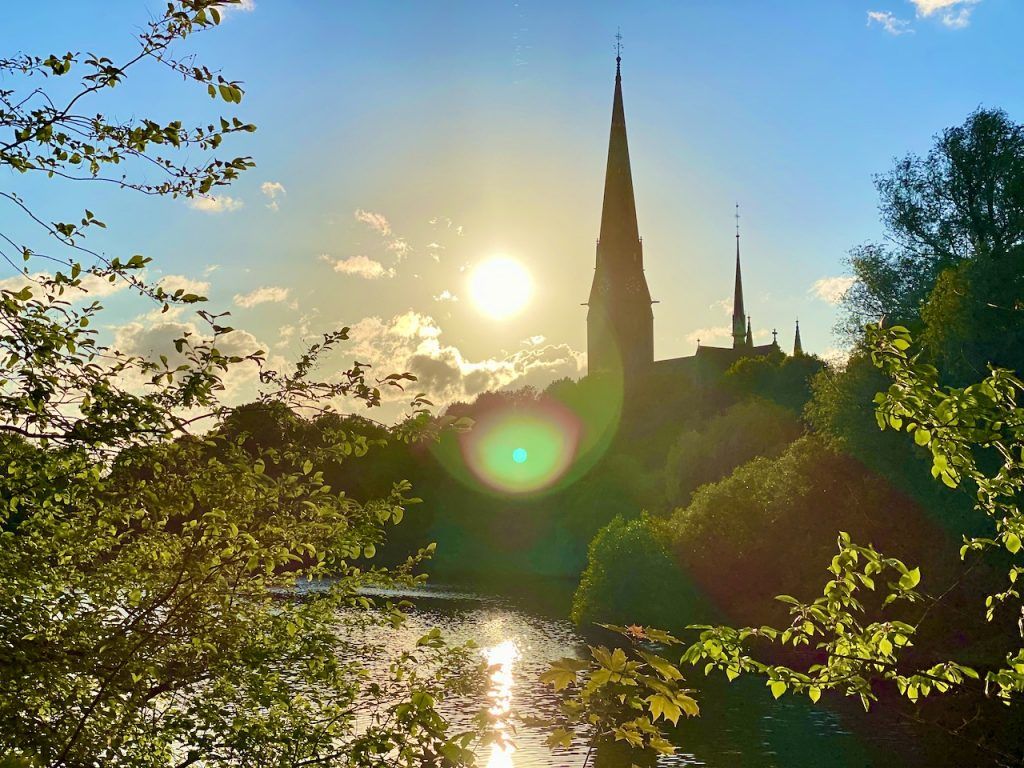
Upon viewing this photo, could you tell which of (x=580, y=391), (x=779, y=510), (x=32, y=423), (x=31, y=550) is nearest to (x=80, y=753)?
(x=31, y=550)

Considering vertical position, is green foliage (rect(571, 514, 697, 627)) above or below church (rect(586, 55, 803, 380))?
below

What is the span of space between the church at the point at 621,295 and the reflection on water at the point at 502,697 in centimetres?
6908

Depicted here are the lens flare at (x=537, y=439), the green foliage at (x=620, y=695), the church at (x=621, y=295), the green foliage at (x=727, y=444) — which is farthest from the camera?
the church at (x=621, y=295)

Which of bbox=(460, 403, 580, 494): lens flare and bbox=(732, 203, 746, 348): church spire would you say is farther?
bbox=(732, 203, 746, 348): church spire

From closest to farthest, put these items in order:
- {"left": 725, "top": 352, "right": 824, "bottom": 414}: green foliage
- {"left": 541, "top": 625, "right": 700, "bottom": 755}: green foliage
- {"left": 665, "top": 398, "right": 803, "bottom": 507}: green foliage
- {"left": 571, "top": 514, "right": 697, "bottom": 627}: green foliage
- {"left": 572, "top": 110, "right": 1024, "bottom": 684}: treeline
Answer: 1. {"left": 541, "top": 625, "right": 700, "bottom": 755}: green foliage
2. {"left": 572, "top": 110, "right": 1024, "bottom": 684}: treeline
3. {"left": 571, "top": 514, "right": 697, "bottom": 627}: green foliage
4. {"left": 665, "top": 398, "right": 803, "bottom": 507}: green foliage
5. {"left": 725, "top": 352, "right": 824, "bottom": 414}: green foliage

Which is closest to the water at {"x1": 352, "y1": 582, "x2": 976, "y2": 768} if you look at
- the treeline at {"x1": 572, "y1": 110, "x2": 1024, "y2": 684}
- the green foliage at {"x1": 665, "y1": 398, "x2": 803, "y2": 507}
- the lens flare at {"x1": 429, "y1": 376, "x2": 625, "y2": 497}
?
the treeline at {"x1": 572, "y1": 110, "x2": 1024, "y2": 684}

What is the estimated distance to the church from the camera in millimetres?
106938

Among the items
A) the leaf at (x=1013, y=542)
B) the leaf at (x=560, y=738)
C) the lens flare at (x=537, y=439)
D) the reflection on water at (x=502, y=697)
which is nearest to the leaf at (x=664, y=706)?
the leaf at (x=560, y=738)

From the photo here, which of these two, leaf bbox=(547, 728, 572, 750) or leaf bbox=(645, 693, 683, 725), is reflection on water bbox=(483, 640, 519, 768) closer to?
leaf bbox=(547, 728, 572, 750)

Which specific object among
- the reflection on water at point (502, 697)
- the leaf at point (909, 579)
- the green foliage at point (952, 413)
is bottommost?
the reflection on water at point (502, 697)

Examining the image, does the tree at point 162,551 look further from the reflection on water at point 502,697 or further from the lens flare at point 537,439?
the lens flare at point 537,439

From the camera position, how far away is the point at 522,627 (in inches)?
1726

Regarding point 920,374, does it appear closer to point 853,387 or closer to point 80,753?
point 80,753

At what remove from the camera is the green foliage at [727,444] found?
50.5m
